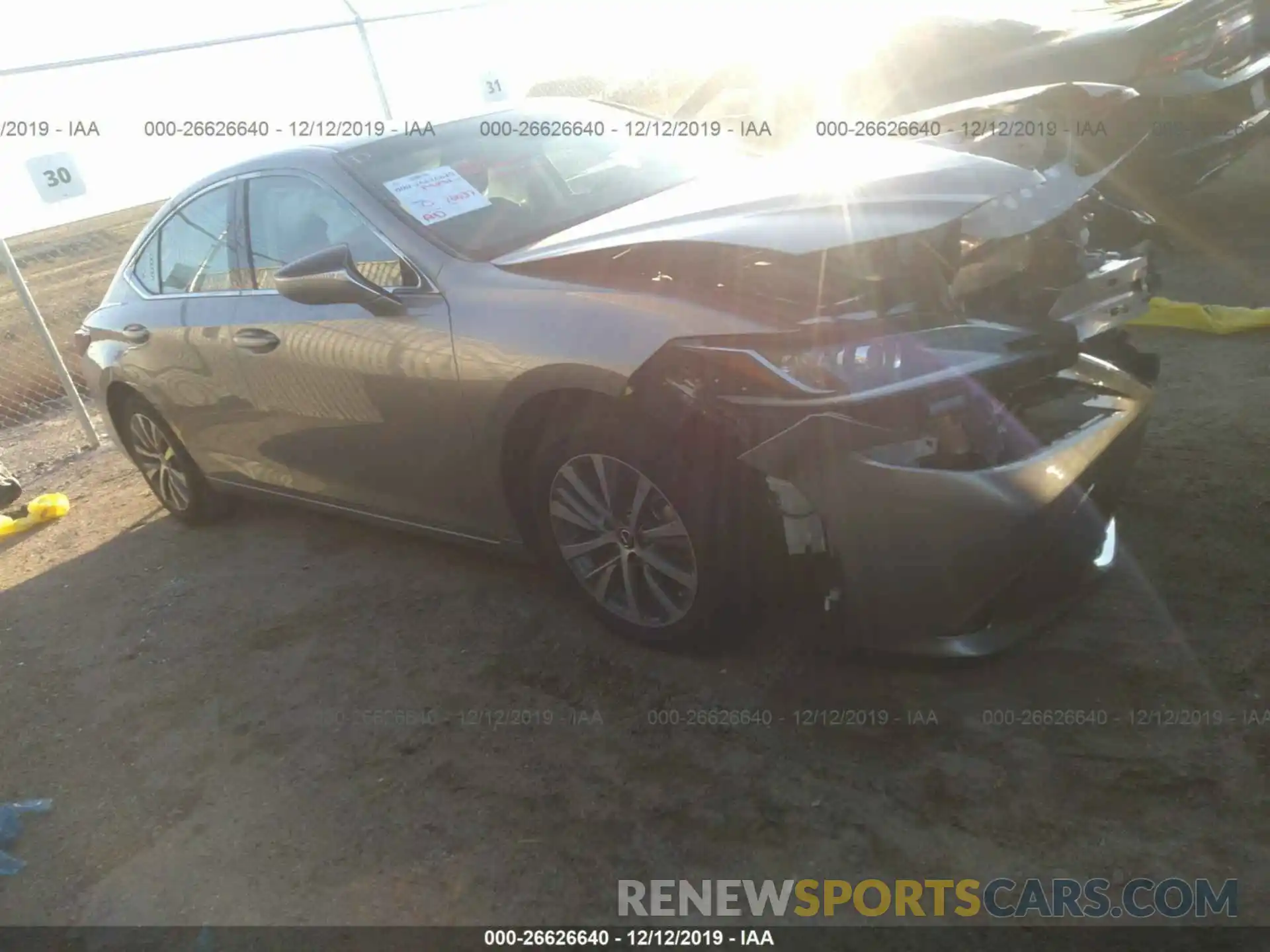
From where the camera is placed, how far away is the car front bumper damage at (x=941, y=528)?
7.84ft

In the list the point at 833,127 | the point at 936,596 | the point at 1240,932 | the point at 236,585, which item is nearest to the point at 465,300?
the point at 936,596

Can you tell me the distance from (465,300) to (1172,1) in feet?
15.9

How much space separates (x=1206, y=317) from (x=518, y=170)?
327cm

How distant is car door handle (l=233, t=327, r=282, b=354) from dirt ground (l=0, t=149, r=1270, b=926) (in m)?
1.03

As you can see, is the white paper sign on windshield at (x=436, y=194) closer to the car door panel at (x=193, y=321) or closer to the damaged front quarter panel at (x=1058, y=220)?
the car door panel at (x=193, y=321)

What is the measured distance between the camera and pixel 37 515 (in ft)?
19.9

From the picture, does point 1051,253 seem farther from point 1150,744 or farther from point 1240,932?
point 1240,932

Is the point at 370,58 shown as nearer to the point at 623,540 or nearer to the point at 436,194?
the point at 436,194

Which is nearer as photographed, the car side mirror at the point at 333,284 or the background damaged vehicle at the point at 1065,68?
the car side mirror at the point at 333,284

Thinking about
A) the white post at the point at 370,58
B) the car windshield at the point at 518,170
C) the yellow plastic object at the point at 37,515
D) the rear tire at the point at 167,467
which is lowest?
the yellow plastic object at the point at 37,515

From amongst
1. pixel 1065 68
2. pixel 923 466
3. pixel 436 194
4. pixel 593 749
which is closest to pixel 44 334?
pixel 436 194

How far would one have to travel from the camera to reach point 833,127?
5.57 meters

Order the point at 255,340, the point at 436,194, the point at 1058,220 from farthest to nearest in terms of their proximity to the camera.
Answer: the point at 255,340 → the point at 436,194 → the point at 1058,220

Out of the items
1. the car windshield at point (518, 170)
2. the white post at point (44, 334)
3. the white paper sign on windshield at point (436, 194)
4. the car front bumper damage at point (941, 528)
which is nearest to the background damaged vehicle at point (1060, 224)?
the car front bumper damage at point (941, 528)
